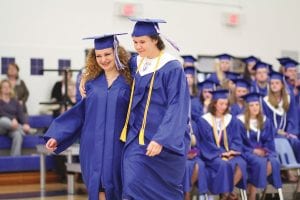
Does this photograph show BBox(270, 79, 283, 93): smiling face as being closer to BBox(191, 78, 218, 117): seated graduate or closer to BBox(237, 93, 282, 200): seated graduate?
BBox(191, 78, 218, 117): seated graduate

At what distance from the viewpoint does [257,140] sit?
915cm

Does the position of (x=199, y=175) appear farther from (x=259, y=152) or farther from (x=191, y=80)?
(x=191, y=80)

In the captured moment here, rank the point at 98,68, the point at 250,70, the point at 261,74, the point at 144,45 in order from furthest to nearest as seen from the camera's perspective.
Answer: the point at 250,70, the point at 261,74, the point at 98,68, the point at 144,45

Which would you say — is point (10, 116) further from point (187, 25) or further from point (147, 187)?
point (147, 187)

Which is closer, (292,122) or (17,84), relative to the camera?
(292,122)

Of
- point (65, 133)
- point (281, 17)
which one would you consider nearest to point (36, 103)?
point (281, 17)

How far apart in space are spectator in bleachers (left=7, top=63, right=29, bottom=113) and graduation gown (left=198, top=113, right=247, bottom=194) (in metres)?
4.62

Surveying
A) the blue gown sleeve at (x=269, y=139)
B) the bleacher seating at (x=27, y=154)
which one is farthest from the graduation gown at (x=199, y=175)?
the bleacher seating at (x=27, y=154)

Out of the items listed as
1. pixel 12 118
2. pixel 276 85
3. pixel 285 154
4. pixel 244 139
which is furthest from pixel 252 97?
pixel 12 118

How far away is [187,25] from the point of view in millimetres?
14844

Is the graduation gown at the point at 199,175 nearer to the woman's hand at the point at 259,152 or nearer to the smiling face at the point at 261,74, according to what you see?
the woman's hand at the point at 259,152

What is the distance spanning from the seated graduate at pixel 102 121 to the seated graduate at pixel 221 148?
3.12 m

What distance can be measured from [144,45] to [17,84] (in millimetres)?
7509

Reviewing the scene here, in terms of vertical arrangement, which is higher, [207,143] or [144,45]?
[144,45]
